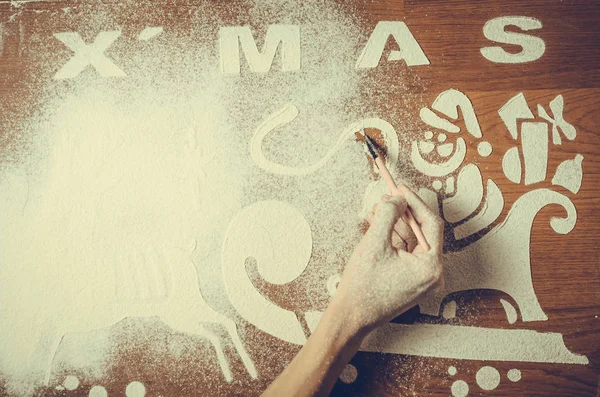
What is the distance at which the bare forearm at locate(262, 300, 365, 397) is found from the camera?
638mm

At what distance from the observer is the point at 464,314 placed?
2.33 ft

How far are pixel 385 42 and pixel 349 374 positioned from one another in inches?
22.0

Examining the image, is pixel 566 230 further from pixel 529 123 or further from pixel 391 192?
pixel 391 192

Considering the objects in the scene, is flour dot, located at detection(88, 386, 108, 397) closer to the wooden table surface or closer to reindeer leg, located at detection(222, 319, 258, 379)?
the wooden table surface

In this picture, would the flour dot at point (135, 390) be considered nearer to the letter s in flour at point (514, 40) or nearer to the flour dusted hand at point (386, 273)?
the flour dusted hand at point (386, 273)

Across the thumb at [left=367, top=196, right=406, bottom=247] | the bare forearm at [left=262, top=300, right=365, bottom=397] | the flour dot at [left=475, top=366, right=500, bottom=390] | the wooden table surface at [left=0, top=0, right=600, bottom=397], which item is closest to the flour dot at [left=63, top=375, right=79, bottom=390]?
the wooden table surface at [left=0, top=0, right=600, bottom=397]

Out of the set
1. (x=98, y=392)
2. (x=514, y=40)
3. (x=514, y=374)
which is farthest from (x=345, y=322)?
(x=514, y=40)

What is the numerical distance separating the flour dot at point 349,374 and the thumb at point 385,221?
0.23 m

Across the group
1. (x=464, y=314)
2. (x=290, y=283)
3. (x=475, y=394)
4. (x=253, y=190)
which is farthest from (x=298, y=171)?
(x=475, y=394)

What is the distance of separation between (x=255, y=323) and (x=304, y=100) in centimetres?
39

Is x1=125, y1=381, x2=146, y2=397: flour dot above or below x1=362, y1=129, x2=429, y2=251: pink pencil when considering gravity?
below

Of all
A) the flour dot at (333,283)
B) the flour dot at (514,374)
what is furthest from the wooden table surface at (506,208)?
the flour dot at (333,283)

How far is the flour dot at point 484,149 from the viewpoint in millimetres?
717

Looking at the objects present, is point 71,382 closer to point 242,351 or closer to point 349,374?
point 242,351
